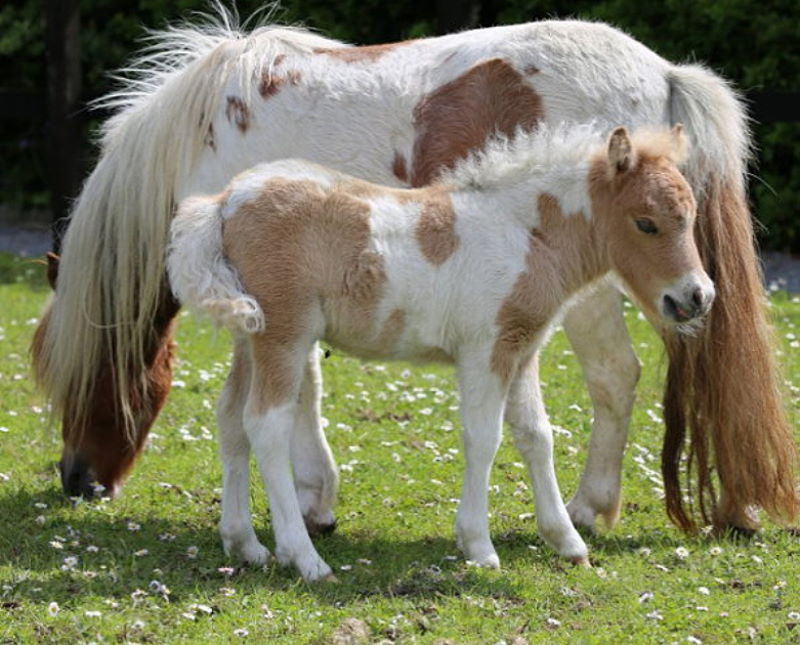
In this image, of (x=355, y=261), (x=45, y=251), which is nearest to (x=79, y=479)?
(x=355, y=261)

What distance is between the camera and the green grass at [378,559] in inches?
182

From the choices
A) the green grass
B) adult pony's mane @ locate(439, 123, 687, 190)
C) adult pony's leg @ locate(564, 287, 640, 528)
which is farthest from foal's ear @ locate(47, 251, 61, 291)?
adult pony's leg @ locate(564, 287, 640, 528)

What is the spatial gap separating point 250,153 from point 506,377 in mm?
1567

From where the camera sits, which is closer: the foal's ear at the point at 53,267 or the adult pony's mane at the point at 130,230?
the adult pony's mane at the point at 130,230

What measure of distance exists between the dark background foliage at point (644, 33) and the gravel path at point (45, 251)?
16 cm

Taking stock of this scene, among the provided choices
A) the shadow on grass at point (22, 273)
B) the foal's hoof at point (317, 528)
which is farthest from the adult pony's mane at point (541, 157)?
the shadow on grass at point (22, 273)

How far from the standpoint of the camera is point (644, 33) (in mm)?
11625

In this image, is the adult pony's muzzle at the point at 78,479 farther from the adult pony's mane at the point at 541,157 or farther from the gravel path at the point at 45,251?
the gravel path at the point at 45,251

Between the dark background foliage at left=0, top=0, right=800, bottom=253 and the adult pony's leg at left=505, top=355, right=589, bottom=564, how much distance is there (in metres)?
5.52

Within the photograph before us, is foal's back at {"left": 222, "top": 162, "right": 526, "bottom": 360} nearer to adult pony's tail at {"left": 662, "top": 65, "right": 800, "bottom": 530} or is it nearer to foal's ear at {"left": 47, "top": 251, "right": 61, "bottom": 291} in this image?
adult pony's tail at {"left": 662, "top": 65, "right": 800, "bottom": 530}

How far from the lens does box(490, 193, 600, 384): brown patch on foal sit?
5121 millimetres

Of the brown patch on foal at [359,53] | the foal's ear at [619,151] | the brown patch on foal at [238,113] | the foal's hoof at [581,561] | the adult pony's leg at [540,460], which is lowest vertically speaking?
the foal's hoof at [581,561]

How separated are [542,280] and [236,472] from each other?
1.36 metres

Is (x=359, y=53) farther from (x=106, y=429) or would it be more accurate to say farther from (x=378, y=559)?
(x=378, y=559)
